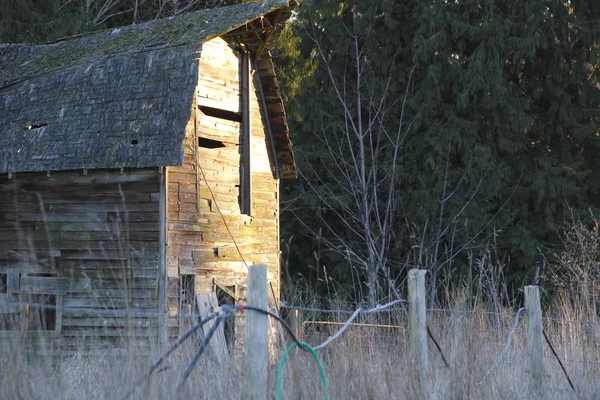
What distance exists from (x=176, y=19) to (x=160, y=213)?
15.5 feet

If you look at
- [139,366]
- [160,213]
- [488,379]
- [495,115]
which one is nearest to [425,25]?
[495,115]

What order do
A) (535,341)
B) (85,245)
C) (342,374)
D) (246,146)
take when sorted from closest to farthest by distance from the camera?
(342,374)
(535,341)
(85,245)
(246,146)

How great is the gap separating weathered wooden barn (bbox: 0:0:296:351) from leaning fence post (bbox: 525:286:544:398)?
714cm

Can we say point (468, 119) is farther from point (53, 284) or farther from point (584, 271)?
point (584, 271)

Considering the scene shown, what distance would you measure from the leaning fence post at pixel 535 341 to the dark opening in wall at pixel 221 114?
357 inches

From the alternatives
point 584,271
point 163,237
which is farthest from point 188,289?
point 584,271

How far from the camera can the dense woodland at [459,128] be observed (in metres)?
19.6

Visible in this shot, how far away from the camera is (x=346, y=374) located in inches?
213

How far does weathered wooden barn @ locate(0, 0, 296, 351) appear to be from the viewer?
1414 cm

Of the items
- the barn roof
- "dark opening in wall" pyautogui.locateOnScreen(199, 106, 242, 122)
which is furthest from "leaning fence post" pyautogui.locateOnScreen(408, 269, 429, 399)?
"dark opening in wall" pyautogui.locateOnScreen(199, 106, 242, 122)

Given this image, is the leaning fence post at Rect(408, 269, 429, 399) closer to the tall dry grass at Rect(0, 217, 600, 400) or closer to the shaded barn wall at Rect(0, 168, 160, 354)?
the tall dry grass at Rect(0, 217, 600, 400)

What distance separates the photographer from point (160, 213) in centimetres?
1428

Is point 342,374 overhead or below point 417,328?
below

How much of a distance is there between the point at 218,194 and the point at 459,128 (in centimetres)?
691
